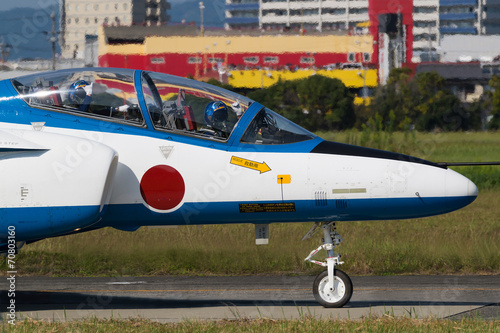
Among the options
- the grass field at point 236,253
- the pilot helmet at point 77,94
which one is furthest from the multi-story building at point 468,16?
the pilot helmet at point 77,94

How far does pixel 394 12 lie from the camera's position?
74812mm

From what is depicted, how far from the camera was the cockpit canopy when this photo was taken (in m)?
8.60

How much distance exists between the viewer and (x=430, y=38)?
90.9 m

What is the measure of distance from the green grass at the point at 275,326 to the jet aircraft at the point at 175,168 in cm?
104

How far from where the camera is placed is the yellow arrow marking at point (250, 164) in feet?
27.6

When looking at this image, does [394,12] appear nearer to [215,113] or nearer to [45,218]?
[215,113]

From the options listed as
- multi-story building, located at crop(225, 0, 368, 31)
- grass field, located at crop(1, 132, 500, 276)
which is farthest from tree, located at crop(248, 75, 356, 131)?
multi-story building, located at crop(225, 0, 368, 31)

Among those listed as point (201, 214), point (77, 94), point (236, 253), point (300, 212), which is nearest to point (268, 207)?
point (300, 212)

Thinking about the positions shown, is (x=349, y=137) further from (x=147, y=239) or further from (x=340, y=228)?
(x=147, y=239)

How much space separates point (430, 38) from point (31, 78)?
86.4 metres

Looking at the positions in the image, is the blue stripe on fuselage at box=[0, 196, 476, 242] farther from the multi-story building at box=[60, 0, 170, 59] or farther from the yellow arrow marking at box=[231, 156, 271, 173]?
the multi-story building at box=[60, 0, 170, 59]

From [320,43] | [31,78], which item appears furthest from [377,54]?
[31,78]

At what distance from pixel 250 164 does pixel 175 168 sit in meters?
0.82

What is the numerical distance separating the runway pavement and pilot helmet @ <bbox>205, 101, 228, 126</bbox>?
2.15 metres
